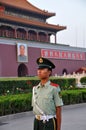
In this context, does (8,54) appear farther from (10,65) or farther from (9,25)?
(9,25)

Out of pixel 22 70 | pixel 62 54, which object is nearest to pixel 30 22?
pixel 62 54

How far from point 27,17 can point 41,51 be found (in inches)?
204

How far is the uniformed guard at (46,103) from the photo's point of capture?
3.34 meters

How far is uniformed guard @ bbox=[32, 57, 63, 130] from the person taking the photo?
334cm

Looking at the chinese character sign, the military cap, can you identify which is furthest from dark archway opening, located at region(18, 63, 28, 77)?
the military cap

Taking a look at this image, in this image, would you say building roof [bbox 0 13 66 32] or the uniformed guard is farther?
building roof [bbox 0 13 66 32]

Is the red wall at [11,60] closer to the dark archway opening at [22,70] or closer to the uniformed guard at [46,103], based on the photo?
the dark archway opening at [22,70]

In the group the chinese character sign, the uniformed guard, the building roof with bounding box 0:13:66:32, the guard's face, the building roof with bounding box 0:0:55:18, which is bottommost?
the uniformed guard

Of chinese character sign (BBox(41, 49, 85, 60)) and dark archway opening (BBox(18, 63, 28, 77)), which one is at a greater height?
chinese character sign (BBox(41, 49, 85, 60))

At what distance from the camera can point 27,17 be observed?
3750cm

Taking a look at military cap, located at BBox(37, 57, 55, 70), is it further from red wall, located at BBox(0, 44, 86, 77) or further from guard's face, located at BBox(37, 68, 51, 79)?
red wall, located at BBox(0, 44, 86, 77)

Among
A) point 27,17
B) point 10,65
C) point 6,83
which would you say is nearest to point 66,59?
point 27,17

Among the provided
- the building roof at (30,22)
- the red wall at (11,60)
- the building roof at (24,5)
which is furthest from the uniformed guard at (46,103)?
Answer: the building roof at (24,5)

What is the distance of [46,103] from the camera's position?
3.33 meters
